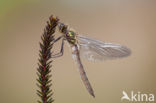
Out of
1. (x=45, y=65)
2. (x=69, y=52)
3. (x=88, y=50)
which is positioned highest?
(x=69, y=52)

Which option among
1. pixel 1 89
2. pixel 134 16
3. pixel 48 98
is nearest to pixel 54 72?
pixel 1 89

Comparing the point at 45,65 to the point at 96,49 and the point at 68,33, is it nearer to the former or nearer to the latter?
the point at 68,33

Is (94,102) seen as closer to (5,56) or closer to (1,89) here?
(1,89)

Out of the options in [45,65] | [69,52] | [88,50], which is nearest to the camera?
[45,65]

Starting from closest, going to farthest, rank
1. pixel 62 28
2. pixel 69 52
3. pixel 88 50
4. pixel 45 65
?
pixel 45 65, pixel 62 28, pixel 88 50, pixel 69 52

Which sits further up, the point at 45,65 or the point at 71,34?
the point at 71,34

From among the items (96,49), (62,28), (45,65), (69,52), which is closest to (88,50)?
(96,49)

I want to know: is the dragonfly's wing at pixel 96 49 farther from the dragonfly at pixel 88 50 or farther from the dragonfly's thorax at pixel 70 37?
the dragonfly's thorax at pixel 70 37
